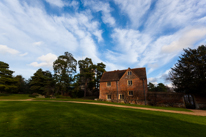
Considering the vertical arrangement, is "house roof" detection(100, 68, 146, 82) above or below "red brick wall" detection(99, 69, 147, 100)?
above

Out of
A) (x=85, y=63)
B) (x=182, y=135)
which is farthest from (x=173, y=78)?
(x=85, y=63)

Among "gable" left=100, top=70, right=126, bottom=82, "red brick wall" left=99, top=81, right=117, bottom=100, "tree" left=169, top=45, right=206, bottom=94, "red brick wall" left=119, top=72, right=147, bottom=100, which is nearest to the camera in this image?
"tree" left=169, top=45, right=206, bottom=94

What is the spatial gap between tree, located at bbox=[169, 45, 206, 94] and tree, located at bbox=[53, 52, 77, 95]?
34285mm

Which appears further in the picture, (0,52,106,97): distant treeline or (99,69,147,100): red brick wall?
(0,52,106,97): distant treeline

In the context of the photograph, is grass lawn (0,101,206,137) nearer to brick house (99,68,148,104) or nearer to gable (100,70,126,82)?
brick house (99,68,148,104)

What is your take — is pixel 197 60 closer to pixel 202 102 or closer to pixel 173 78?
pixel 173 78

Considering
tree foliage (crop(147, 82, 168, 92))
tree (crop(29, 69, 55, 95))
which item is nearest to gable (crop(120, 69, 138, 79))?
tree (crop(29, 69, 55, 95))

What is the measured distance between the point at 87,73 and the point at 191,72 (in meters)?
30.2

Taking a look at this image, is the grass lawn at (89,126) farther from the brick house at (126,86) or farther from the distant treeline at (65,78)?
the distant treeline at (65,78)

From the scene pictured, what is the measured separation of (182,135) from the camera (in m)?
5.67

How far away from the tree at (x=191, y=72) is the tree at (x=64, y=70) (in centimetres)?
3428

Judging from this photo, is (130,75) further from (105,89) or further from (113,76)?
(105,89)

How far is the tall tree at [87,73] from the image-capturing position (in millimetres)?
40594

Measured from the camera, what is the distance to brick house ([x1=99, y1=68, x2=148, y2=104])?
26703 millimetres
